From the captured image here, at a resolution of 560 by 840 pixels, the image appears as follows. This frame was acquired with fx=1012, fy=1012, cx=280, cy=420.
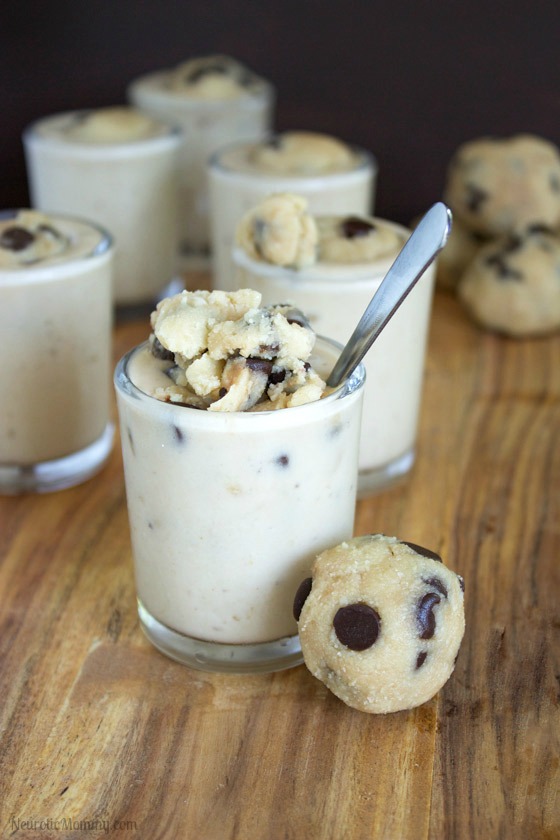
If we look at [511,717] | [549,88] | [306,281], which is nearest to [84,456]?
[306,281]

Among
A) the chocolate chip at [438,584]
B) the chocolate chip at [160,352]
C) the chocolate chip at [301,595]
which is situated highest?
the chocolate chip at [160,352]

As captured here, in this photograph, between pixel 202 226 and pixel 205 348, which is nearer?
pixel 205 348

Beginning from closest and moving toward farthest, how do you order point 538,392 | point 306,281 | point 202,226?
1. point 306,281
2. point 538,392
3. point 202,226

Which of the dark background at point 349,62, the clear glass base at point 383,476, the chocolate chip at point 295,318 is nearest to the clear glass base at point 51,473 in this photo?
the clear glass base at point 383,476

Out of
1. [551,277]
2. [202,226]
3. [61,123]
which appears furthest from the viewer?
[202,226]

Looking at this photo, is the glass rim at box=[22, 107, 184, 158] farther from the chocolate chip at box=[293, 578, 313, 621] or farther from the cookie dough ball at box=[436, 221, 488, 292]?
the chocolate chip at box=[293, 578, 313, 621]

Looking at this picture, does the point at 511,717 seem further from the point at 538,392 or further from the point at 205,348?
the point at 538,392

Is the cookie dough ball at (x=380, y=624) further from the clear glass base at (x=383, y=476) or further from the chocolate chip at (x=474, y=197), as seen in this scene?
the chocolate chip at (x=474, y=197)
